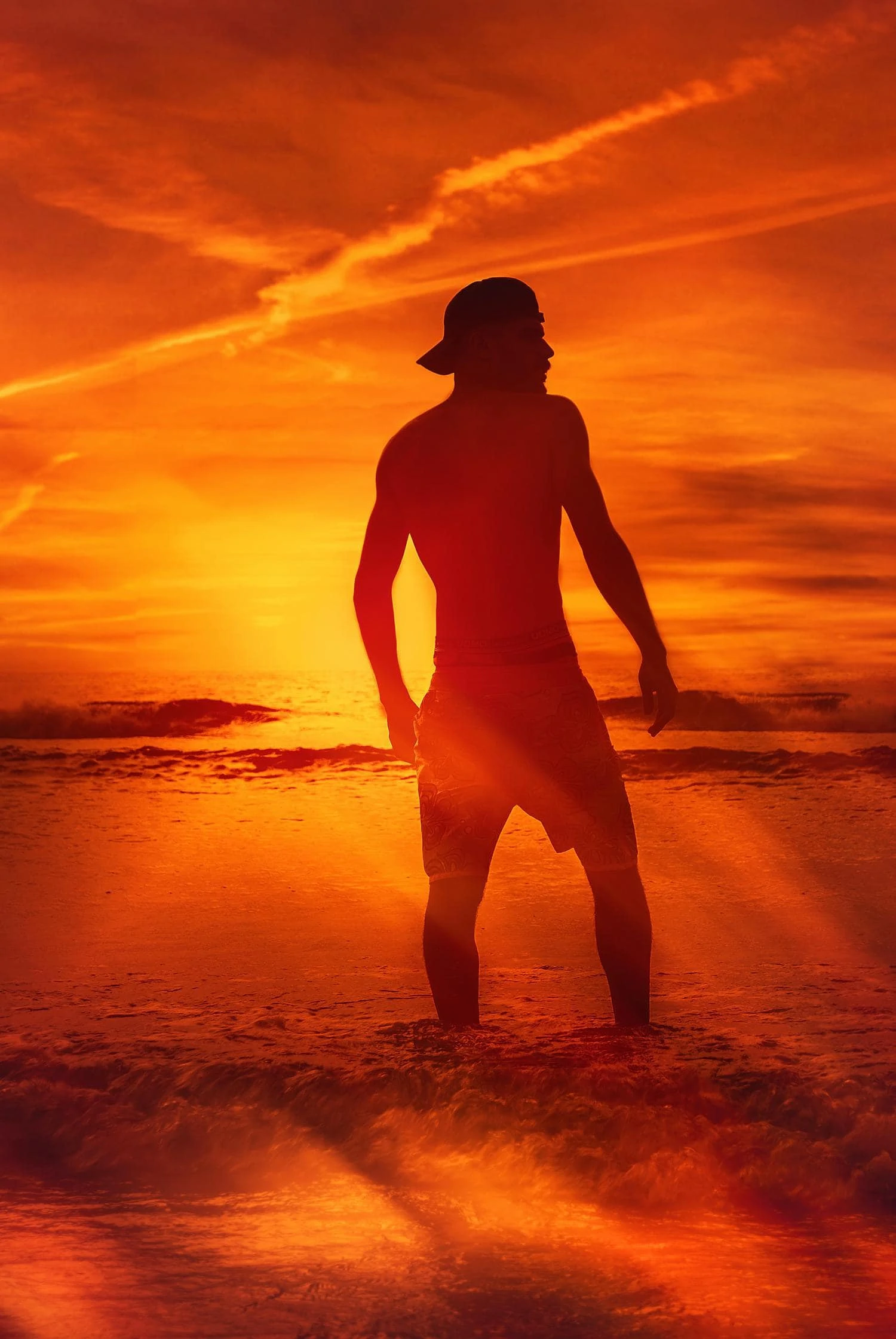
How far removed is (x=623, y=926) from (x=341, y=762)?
714cm

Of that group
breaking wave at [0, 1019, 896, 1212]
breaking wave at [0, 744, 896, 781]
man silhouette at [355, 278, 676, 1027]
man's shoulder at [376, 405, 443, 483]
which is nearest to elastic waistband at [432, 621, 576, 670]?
man silhouette at [355, 278, 676, 1027]

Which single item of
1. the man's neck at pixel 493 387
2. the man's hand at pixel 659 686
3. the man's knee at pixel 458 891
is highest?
the man's neck at pixel 493 387

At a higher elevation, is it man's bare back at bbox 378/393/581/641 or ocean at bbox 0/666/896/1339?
man's bare back at bbox 378/393/581/641

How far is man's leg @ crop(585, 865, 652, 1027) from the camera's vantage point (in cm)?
352

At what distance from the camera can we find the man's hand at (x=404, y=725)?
375 centimetres

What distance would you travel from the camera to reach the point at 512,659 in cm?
354

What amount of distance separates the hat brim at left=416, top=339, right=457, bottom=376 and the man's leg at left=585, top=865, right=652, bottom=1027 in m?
1.36

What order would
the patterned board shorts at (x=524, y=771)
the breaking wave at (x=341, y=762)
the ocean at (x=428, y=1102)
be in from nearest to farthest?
the ocean at (x=428, y=1102) → the patterned board shorts at (x=524, y=771) → the breaking wave at (x=341, y=762)

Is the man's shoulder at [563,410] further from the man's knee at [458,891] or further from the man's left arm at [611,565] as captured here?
the man's knee at [458,891]

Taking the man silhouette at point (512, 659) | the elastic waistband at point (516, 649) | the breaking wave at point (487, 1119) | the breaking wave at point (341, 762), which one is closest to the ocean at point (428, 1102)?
the breaking wave at point (487, 1119)

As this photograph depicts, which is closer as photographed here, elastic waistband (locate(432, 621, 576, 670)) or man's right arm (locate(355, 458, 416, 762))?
elastic waistband (locate(432, 621, 576, 670))

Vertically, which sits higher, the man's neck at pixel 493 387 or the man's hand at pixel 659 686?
the man's neck at pixel 493 387

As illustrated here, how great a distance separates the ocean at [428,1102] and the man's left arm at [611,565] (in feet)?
2.94

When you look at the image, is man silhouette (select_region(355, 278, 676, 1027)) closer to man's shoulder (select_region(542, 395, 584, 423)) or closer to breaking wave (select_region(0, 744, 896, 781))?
man's shoulder (select_region(542, 395, 584, 423))
